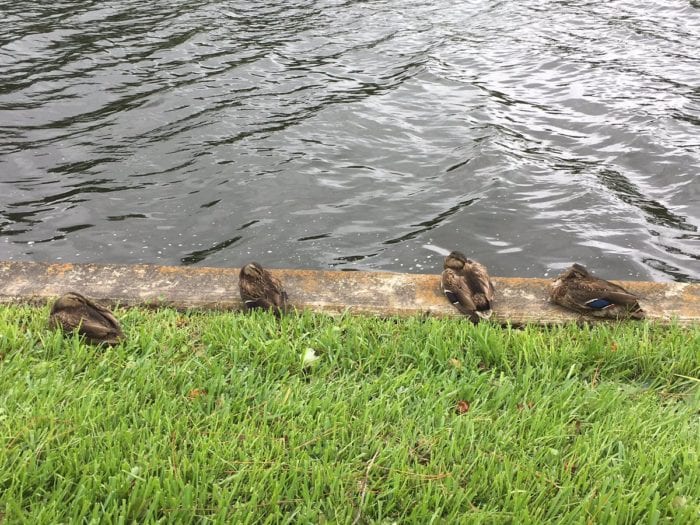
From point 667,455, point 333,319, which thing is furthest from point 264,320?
point 667,455

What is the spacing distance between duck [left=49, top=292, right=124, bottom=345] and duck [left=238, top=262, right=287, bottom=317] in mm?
832

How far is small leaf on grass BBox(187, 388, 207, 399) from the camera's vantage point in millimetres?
3084

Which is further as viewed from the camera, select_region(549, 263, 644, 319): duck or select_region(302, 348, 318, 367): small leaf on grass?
select_region(549, 263, 644, 319): duck

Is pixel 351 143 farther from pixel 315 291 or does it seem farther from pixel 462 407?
pixel 462 407

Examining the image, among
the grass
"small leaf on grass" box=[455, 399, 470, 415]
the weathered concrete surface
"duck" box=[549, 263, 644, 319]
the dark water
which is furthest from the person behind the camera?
the dark water

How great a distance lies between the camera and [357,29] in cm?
1330

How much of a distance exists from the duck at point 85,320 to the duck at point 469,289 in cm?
211

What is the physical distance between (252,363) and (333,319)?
695 mm

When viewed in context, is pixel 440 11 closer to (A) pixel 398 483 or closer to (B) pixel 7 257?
(B) pixel 7 257

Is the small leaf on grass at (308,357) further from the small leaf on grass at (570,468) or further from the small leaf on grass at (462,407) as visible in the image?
the small leaf on grass at (570,468)

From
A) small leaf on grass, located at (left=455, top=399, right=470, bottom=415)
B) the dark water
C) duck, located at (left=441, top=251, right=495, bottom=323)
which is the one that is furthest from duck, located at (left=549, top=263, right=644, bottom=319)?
the dark water

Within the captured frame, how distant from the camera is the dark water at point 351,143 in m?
6.09

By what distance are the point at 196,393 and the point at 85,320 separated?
0.91 meters

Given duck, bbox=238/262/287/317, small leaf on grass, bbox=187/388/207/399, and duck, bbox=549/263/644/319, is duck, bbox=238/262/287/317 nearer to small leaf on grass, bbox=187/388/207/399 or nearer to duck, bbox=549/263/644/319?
small leaf on grass, bbox=187/388/207/399
